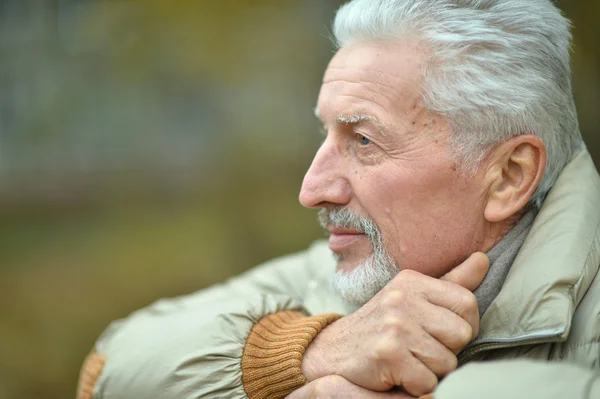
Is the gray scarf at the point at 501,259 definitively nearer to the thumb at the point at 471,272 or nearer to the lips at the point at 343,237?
the thumb at the point at 471,272

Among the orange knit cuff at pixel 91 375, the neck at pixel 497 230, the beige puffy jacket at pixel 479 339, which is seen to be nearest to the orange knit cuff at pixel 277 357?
the beige puffy jacket at pixel 479 339

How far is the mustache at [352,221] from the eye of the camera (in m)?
2.20

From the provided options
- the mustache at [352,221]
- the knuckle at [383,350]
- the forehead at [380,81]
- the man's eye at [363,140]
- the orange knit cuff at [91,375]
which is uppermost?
the forehead at [380,81]

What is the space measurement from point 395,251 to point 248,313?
558mm

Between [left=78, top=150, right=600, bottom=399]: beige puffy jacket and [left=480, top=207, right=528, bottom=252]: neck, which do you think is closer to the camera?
[left=78, top=150, right=600, bottom=399]: beige puffy jacket

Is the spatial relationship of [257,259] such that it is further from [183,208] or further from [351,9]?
[351,9]

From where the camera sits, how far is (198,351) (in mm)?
2219

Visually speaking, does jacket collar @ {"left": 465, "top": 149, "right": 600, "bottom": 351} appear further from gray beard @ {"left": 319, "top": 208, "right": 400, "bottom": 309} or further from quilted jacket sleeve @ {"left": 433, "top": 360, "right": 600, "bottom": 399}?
gray beard @ {"left": 319, "top": 208, "right": 400, "bottom": 309}

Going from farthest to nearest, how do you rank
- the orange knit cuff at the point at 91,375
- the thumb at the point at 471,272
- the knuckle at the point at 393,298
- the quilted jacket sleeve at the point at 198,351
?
the orange knit cuff at the point at 91,375 → the quilted jacket sleeve at the point at 198,351 → the thumb at the point at 471,272 → the knuckle at the point at 393,298

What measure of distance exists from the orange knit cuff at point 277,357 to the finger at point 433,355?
0.40 meters

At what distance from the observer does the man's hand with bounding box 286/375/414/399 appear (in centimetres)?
189

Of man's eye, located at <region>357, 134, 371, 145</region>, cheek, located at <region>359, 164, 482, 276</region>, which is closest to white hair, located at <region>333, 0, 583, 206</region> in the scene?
cheek, located at <region>359, 164, 482, 276</region>

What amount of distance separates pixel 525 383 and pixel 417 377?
0.35 m

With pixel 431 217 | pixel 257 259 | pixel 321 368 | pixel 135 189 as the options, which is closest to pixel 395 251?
pixel 431 217
